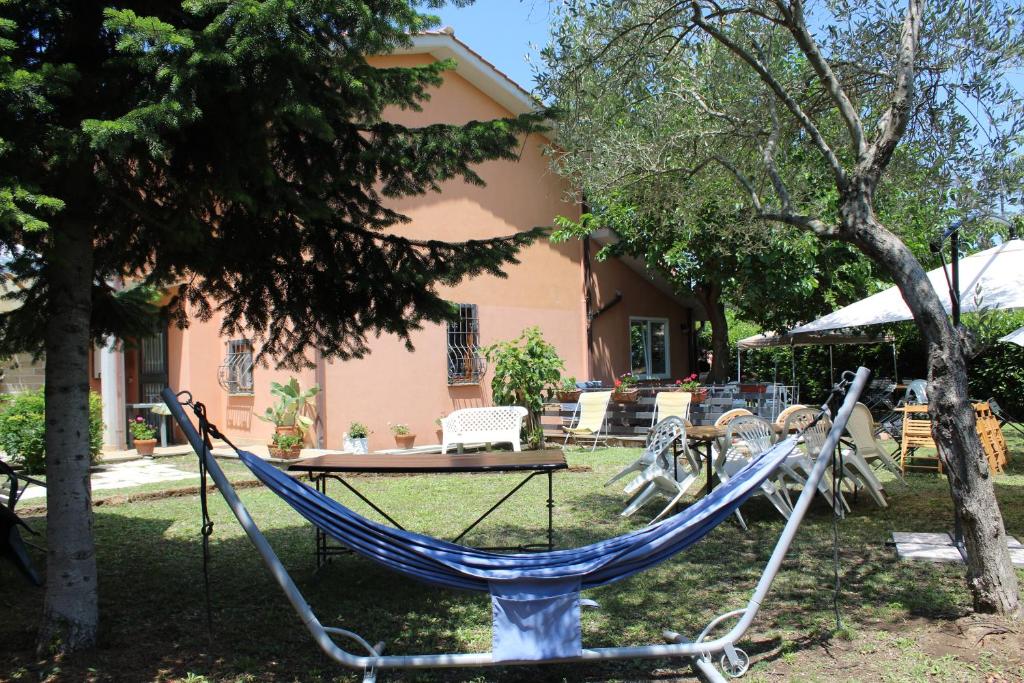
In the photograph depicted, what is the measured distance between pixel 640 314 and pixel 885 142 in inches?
490

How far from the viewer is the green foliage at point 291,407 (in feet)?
35.8

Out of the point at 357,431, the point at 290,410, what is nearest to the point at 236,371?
the point at 290,410

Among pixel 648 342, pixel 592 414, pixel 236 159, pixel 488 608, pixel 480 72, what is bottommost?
pixel 488 608

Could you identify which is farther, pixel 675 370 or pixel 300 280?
pixel 675 370

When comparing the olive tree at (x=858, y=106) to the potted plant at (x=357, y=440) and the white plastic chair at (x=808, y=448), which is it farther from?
the potted plant at (x=357, y=440)

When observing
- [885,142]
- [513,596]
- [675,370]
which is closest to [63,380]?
[513,596]

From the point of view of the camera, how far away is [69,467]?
3.58m

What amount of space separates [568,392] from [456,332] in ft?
6.95

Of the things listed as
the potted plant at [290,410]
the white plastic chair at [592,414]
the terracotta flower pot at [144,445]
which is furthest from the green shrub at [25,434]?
the white plastic chair at [592,414]

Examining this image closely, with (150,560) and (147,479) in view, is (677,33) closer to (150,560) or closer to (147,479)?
(150,560)

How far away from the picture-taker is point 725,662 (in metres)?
3.33

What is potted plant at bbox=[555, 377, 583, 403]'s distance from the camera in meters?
12.8

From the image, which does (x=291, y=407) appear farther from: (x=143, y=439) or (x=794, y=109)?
(x=794, y=109)

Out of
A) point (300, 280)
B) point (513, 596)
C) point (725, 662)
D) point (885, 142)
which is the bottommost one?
point (725, 662)
